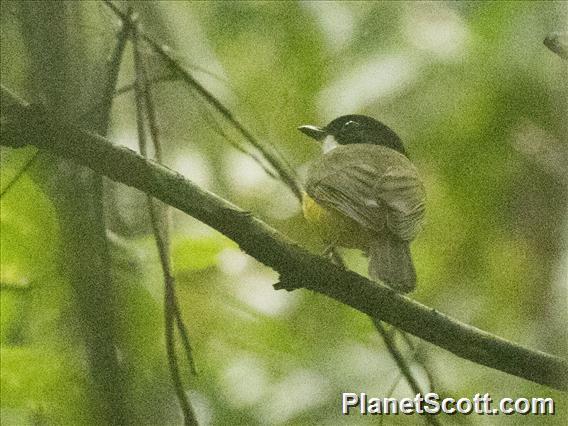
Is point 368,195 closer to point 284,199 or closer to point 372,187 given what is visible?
point 372,187

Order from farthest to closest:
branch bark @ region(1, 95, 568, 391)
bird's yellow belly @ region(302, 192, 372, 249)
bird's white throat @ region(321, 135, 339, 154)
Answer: bird's white throat @ region(321, 135, 339, 154) → bird's yellow belly @ region(302, 192, 372, 249) → branch bark @ region(1, 95, 568, 391)

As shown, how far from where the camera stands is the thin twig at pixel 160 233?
4.70 feet

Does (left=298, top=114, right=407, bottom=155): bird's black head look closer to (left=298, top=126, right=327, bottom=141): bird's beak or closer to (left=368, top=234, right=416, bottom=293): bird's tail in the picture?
(left=298, top=126, right=327, bottom=141): bird's beak

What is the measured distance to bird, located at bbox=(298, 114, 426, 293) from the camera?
4.31 ft

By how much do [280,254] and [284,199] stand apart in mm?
267

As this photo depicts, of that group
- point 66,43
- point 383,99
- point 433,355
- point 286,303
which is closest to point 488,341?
point 433,355

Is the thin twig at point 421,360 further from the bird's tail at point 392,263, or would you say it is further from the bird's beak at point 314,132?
the bird's beak at point 314,132

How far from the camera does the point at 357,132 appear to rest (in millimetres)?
1519

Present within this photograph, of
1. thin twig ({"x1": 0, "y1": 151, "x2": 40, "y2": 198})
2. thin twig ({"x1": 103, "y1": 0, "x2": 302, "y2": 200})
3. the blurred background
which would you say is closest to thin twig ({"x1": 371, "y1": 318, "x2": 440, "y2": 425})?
the blurred background

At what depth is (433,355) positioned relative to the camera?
4.60 feet

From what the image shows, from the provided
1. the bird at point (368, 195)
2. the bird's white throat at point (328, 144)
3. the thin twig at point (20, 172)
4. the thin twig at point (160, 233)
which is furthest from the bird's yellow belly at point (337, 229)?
the thin twig at point (20, 172)

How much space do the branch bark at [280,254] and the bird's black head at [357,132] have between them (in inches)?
11.7

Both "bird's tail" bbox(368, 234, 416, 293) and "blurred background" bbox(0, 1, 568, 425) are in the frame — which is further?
"blurred background" bbox(0, 1, 568, 425)

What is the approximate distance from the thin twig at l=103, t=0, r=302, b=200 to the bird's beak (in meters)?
0.06
